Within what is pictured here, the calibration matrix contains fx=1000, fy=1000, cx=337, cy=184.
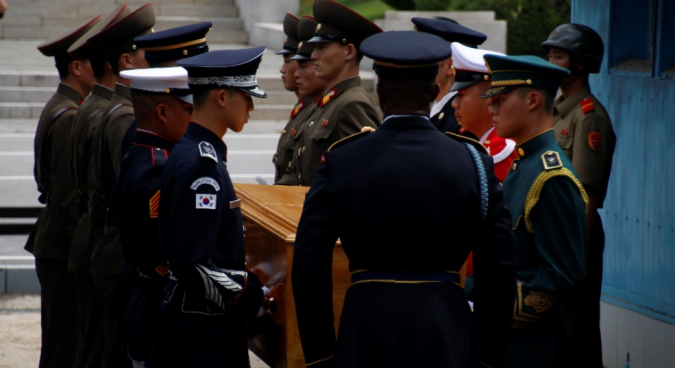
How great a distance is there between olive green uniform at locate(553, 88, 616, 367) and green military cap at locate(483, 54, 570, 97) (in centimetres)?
160

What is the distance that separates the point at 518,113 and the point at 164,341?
161cm

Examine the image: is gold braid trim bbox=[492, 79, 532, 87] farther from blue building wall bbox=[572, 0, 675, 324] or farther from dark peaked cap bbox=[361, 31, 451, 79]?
blue building wall bbox=[572, 0, 675, 324]

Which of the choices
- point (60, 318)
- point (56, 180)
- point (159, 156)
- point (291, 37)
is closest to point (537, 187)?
point (159, 156)

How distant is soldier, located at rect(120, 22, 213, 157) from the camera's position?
4.62m

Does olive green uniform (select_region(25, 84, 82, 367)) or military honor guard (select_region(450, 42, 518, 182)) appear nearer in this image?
military honor guard (select_region(450, 42, 518, 182))

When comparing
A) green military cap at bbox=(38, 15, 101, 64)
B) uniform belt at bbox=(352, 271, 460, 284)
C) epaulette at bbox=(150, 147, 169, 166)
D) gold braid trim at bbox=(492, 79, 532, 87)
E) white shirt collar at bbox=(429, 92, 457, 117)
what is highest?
gold braid trim at bbox=(492, 79, 532, 87)

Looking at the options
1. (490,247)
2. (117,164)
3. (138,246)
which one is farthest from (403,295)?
(117,164)

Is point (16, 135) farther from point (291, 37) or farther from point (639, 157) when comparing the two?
point (639, 157)

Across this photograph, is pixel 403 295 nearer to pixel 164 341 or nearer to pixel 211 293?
pixel 211 293

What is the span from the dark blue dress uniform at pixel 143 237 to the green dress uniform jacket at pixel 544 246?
1.42m

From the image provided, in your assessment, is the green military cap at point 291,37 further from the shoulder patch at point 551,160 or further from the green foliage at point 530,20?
the green foliage at point 530,20

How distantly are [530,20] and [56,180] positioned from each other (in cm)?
1438

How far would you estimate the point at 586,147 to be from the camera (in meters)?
5.47

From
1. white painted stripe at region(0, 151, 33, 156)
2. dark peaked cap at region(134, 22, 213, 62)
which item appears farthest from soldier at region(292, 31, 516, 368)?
white painted stripe at region(0, 151, 33, 156)
